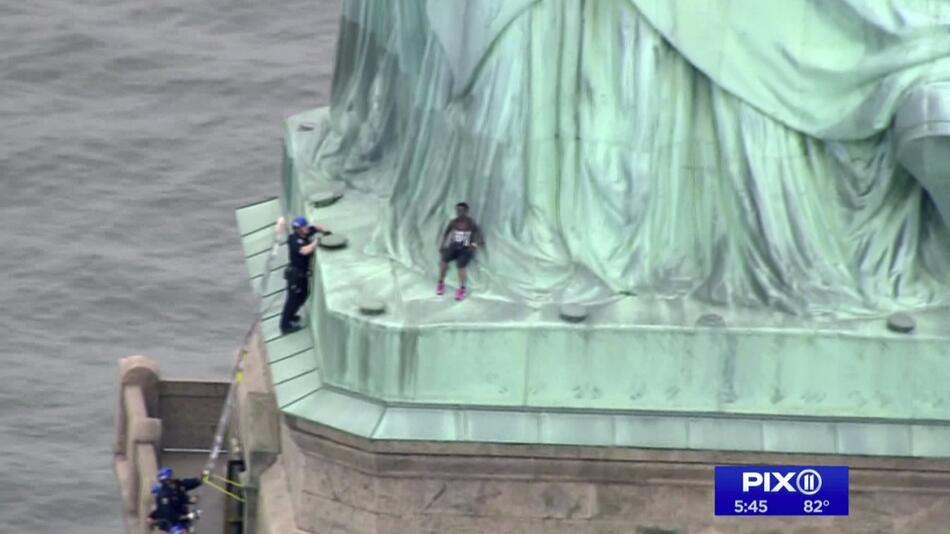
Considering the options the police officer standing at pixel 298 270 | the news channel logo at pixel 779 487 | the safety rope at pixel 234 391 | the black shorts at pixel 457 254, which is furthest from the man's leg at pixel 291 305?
the news channel logo at pixel 779 487

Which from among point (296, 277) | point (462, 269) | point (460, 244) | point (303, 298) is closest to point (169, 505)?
point (303, 298)

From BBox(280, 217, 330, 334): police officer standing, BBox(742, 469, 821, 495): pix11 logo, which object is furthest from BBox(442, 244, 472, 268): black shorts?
BBox(742, 469, 821, 495): pix11 logo

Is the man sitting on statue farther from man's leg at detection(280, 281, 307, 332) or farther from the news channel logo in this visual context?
the news channel logo

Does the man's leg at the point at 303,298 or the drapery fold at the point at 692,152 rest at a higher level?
the drapery fold at the point at 692,152

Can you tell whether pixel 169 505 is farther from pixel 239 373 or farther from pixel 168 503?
pixel 239 373

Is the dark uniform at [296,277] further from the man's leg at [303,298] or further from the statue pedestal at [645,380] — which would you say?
the statue pedestal at [645,380]

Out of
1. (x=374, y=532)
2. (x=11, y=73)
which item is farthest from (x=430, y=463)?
(x=11, y=73)

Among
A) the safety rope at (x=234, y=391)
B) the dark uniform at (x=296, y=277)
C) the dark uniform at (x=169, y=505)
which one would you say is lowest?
the dark uniform at (x=169, y=505)
